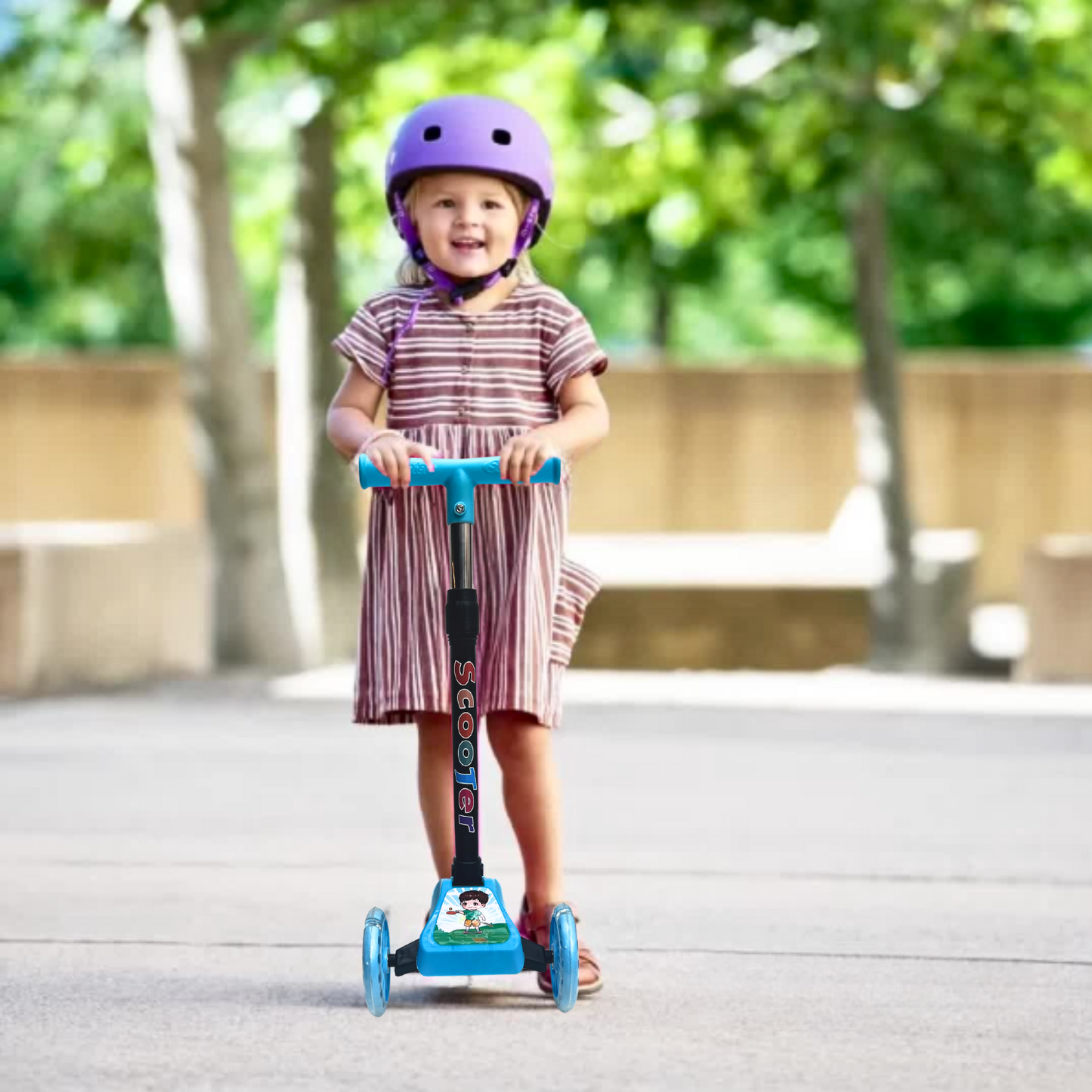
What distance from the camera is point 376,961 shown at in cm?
438

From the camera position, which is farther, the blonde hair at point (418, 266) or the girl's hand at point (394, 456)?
the blonde hair at point (418, 266)

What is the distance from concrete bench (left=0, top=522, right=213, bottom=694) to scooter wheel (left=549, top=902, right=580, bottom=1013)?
656 cm

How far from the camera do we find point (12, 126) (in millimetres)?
15695

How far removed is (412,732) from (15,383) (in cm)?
1355

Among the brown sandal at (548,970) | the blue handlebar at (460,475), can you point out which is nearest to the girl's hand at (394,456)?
the blue handlebar at (460,475)

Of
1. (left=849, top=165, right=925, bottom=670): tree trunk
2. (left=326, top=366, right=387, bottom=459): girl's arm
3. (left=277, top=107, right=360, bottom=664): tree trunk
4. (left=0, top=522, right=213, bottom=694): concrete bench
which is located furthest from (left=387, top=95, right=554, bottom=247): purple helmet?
(left=849, top=165, right=925, bottom=670): tree trunk

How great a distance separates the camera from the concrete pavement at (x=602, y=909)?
4133mm

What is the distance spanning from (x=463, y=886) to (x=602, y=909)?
1.29 m

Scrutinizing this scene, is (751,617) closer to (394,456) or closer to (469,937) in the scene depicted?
(469,937)

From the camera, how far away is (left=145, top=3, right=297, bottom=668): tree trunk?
12.5 metres

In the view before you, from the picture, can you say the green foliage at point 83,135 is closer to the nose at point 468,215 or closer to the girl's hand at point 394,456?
the nose at point 468,215

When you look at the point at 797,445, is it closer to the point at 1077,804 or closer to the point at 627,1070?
the point at 1077,804

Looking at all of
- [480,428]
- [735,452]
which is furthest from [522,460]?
[735,452]

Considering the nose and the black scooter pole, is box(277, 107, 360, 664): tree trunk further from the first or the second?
the black scooter pole
